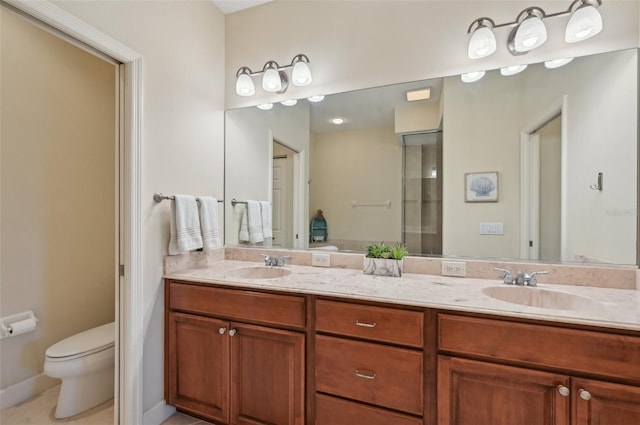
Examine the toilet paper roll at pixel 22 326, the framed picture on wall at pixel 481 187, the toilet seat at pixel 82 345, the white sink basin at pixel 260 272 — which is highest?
the framed picture on wall at pixel 481 187

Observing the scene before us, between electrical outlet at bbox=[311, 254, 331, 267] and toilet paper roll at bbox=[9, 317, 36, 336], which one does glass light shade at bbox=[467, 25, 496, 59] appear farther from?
toilet paper roll at bbox=[9, 317, 36, 336]

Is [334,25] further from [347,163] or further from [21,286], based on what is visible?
[21,286]

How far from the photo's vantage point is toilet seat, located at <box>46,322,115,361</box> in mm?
1723

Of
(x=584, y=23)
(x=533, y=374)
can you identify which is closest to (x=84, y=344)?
(x=533, y=374)

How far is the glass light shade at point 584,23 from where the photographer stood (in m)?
1.41

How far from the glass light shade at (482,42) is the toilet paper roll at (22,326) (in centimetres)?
314

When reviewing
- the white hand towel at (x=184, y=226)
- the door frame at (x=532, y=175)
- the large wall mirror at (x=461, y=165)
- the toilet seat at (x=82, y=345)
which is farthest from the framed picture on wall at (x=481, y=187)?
the toilet seat at (x=82, y=345)

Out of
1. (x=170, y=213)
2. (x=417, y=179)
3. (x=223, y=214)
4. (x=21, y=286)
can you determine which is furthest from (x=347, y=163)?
(x=21, y=286)

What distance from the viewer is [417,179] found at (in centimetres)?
184

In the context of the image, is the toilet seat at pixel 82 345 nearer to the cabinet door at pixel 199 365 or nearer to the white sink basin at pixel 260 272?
the cabinet door at pixel 199 365

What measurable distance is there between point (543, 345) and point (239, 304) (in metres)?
1.28

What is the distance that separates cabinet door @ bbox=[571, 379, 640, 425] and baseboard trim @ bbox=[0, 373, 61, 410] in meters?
2.96

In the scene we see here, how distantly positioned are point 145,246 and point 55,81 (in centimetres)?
155

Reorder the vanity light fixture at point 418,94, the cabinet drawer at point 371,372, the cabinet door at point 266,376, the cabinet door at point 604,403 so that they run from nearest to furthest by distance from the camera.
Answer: the cabinet door at point 604,403, the cabinet drawer at point 371,372, the cabinet door at point 266,376, the vanity light fixture at point 418,94
